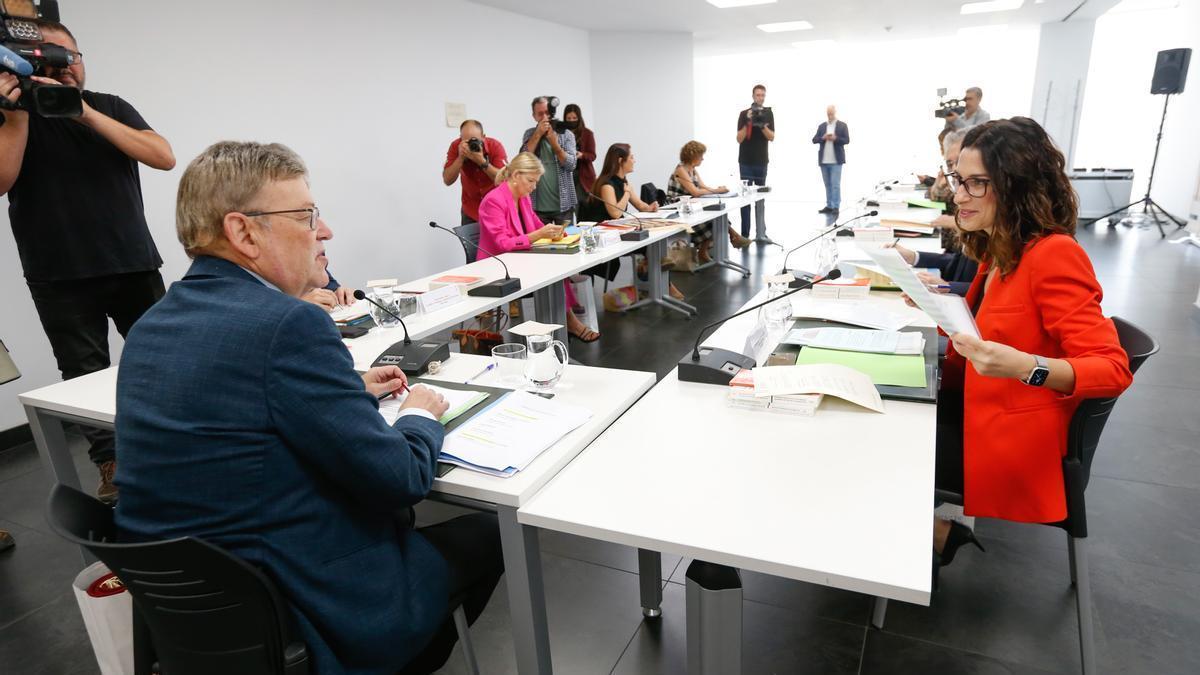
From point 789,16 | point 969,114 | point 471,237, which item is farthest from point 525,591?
point 789,16

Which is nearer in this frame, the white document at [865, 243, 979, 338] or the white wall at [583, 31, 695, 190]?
the white document at [865, 243, 979, 338]

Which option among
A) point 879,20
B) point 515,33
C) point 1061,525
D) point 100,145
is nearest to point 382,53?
point 515,33

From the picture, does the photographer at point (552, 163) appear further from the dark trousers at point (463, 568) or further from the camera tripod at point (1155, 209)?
the camera tripod at point (1155, 209)

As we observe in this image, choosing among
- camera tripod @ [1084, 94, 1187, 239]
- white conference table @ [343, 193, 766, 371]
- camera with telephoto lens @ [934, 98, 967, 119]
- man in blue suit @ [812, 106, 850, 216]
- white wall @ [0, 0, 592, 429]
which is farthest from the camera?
man in blue suit @ [812, 106, 850, 216]

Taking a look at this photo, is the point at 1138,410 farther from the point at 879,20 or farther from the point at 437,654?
the point at 879,20

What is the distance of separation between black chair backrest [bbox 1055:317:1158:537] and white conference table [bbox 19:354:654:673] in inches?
37.9

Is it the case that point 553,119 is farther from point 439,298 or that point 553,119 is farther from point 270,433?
point 270,433

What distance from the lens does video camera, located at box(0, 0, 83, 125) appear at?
6.40 feet

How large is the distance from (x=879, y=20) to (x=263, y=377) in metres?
9.77

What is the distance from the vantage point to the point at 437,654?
127 centimetres

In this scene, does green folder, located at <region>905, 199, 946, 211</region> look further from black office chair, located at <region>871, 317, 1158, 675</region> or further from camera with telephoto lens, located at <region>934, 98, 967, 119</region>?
black office chair, located at <region>871, 317, 1158, 675</region>

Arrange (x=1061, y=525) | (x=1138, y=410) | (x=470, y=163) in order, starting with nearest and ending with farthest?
(x=1061, y=525)
(x=1138, y=410)
(x=470, y=163)

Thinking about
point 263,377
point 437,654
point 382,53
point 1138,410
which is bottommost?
point 1138,410

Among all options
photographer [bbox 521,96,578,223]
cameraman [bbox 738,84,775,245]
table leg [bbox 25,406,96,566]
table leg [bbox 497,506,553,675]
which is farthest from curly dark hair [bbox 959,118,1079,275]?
cameraman [bbox 738,84,775,245]
